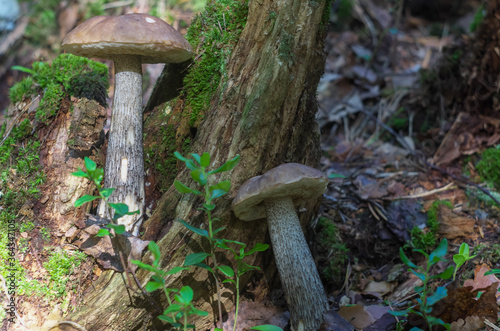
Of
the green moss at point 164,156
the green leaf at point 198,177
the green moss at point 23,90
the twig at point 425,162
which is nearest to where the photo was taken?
the green leaf at point 198,177

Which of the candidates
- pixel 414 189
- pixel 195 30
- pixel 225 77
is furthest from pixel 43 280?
pixel 414 189

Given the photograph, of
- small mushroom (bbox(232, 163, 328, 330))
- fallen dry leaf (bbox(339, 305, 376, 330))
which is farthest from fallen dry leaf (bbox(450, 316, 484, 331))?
small mushroom (bbox(232, 163, 328, 330))

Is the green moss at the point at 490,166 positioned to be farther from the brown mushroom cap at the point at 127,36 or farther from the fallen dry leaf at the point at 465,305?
the brown mushroom cap at the point at 127,36

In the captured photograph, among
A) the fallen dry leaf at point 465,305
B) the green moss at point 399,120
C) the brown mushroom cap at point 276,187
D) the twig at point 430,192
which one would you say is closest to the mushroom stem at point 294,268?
the brown mushroom cap at point 276,187

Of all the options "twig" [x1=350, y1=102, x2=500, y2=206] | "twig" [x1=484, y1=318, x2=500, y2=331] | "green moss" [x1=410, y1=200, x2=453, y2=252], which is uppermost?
"twig" [x1=484, y1=318, x2=500, y2=331]

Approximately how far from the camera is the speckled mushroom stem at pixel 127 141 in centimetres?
267

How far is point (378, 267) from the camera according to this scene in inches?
134

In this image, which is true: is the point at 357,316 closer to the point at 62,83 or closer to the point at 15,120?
the point at 62,83

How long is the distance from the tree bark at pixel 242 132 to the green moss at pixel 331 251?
3.11 feet

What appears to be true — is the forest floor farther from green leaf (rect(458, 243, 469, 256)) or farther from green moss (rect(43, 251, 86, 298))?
green leaf (rect(458, 243, 469, 256))

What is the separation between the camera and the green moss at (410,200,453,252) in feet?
10.8

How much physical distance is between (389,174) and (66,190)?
11.7 feet

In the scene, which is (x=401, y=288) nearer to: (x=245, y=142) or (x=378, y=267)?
(x=378, y=267)

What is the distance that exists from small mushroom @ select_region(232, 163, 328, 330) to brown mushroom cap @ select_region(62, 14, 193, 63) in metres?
1.14
